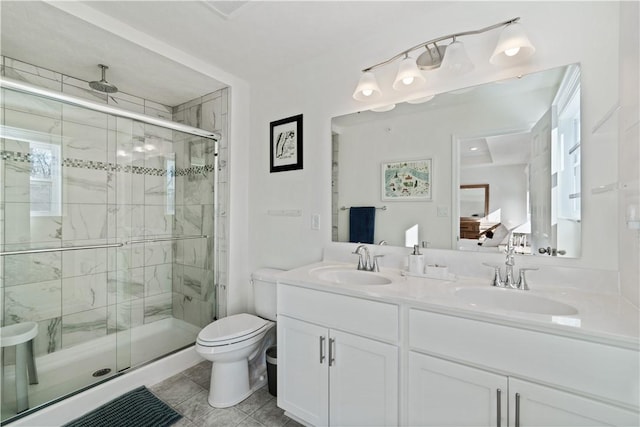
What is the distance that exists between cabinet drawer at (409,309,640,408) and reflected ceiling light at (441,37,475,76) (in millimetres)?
1234

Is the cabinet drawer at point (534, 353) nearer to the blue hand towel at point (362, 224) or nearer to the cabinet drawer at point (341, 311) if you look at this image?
the cabinet drawer at point (341, 311)

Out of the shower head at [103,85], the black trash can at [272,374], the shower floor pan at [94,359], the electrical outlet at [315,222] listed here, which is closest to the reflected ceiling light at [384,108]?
the electrical outlet at [315,222]

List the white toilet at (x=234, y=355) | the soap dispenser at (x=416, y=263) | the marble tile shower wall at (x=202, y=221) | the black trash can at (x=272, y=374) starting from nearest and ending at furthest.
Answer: the soap dispenser at (x=416, y=263) → the white toilet at (x=234, y=355) → the black trash can at (x=272, y=374) → the marble tile shower wall at (x=202, y=221)

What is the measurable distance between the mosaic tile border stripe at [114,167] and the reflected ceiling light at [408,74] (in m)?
1.67

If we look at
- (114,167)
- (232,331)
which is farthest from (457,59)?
(114,167)

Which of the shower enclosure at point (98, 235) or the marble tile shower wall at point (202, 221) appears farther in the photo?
the marble tile shower wall at point (202, 221)

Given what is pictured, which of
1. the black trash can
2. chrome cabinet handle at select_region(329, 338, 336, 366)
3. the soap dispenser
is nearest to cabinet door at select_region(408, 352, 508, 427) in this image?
chrome cabinet handle at select_region(329, 338, 336, 366)

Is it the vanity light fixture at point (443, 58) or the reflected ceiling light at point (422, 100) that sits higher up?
the vanity light fixture at point (443, 58)

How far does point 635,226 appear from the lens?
0.86 metres

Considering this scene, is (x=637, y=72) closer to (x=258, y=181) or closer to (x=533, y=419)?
(x=533, y=419)

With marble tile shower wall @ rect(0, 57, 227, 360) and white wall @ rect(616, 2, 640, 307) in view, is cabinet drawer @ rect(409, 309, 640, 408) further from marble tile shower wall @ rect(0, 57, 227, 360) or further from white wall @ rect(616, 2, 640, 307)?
marble tile shower wall @ rect(0, 57, 227, 360)

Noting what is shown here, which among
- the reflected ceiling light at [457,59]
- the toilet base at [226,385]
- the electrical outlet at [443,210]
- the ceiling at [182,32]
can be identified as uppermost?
the ceiling at [182,32]

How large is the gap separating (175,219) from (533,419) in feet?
8.68

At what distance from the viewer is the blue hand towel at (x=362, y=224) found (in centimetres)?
178
